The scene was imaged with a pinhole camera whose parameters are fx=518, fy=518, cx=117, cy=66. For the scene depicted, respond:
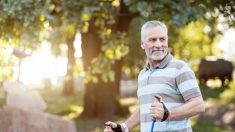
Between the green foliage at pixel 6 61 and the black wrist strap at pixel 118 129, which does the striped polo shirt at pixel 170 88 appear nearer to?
the black wrist strap at pixel 118 129

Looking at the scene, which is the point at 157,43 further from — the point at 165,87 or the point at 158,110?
the point at 158,110

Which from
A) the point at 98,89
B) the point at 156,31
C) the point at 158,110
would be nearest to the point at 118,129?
the point at 158,110

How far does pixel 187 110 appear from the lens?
13.3 feet

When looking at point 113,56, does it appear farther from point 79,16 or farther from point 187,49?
point 187,49

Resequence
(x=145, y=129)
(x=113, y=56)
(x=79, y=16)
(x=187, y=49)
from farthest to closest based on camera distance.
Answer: (x=187, y=49) < (x=113, y=56) < (x=79, y=16) < (x=145, y=129)

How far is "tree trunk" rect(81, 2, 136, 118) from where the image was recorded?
1944 centimetres

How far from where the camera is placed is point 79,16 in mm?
Result: 13500

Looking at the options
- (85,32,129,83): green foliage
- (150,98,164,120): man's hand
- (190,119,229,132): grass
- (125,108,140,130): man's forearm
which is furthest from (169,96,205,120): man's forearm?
(190,119,229,132): grass

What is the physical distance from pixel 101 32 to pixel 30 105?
3.67 metres

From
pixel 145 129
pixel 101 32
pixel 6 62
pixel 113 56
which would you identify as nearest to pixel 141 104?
pixel 145 129

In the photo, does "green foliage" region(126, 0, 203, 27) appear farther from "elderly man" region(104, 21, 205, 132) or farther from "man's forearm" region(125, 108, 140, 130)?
"elderly man" region(104, 21, 205, 132)

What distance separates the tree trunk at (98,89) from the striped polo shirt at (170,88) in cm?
1455

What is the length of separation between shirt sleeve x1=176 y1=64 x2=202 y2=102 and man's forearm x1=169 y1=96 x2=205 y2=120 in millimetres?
70

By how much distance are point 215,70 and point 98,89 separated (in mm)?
19567
